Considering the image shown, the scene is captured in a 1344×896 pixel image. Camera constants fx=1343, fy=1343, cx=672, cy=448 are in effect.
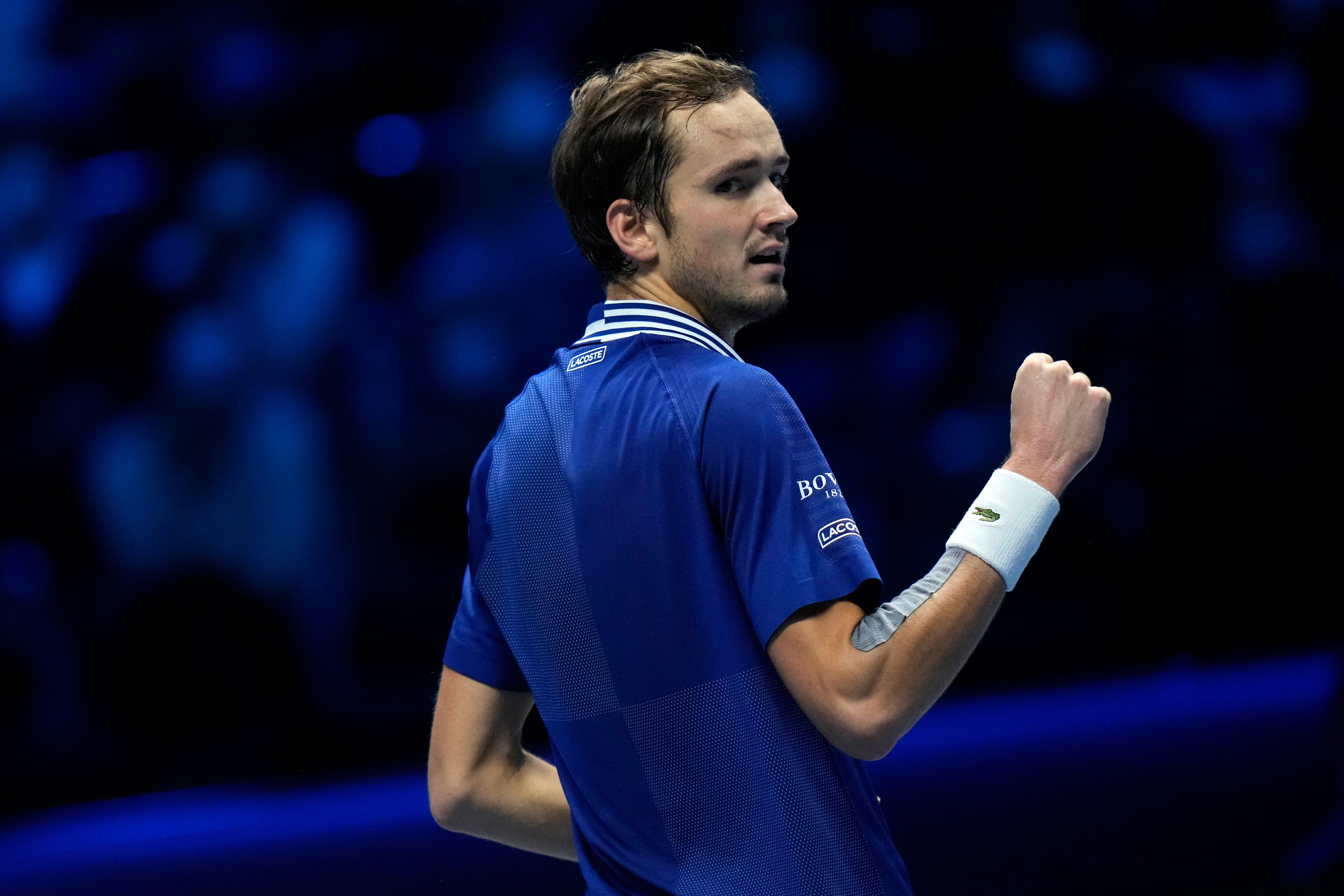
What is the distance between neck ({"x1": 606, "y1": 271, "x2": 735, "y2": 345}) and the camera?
1347 mm

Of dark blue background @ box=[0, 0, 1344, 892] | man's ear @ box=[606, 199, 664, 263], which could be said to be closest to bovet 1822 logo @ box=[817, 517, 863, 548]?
man's ear @ box=[606, 199, 664, 263]

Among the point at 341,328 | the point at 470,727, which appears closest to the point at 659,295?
the point at 470,727

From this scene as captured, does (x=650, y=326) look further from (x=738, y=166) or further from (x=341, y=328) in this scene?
(x=341, y=328)

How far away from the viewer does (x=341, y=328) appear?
4.52 m

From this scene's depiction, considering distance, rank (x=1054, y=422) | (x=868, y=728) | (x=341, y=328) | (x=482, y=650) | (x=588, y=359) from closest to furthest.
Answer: (x=868, y=728) < (x=1054, y=422) < (x=588, y=359) < (x=482, y=650) < (x=341, y=328)

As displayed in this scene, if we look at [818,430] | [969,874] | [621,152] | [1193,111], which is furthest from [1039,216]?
[621,152]

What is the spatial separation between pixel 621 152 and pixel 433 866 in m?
2.78

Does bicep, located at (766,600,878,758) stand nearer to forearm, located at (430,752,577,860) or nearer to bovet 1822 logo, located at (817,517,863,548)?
bovet 1822 logo, located at (817,517,863,548)

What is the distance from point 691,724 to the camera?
121 cm

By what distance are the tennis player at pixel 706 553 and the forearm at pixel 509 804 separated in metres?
0.16

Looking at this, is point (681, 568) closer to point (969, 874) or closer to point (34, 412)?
point (969, 874)

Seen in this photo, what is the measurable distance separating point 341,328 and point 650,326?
11.2ft

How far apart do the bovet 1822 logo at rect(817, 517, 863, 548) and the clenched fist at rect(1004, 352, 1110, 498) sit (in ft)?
0.54

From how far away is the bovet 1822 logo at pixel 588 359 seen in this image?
1316mm
